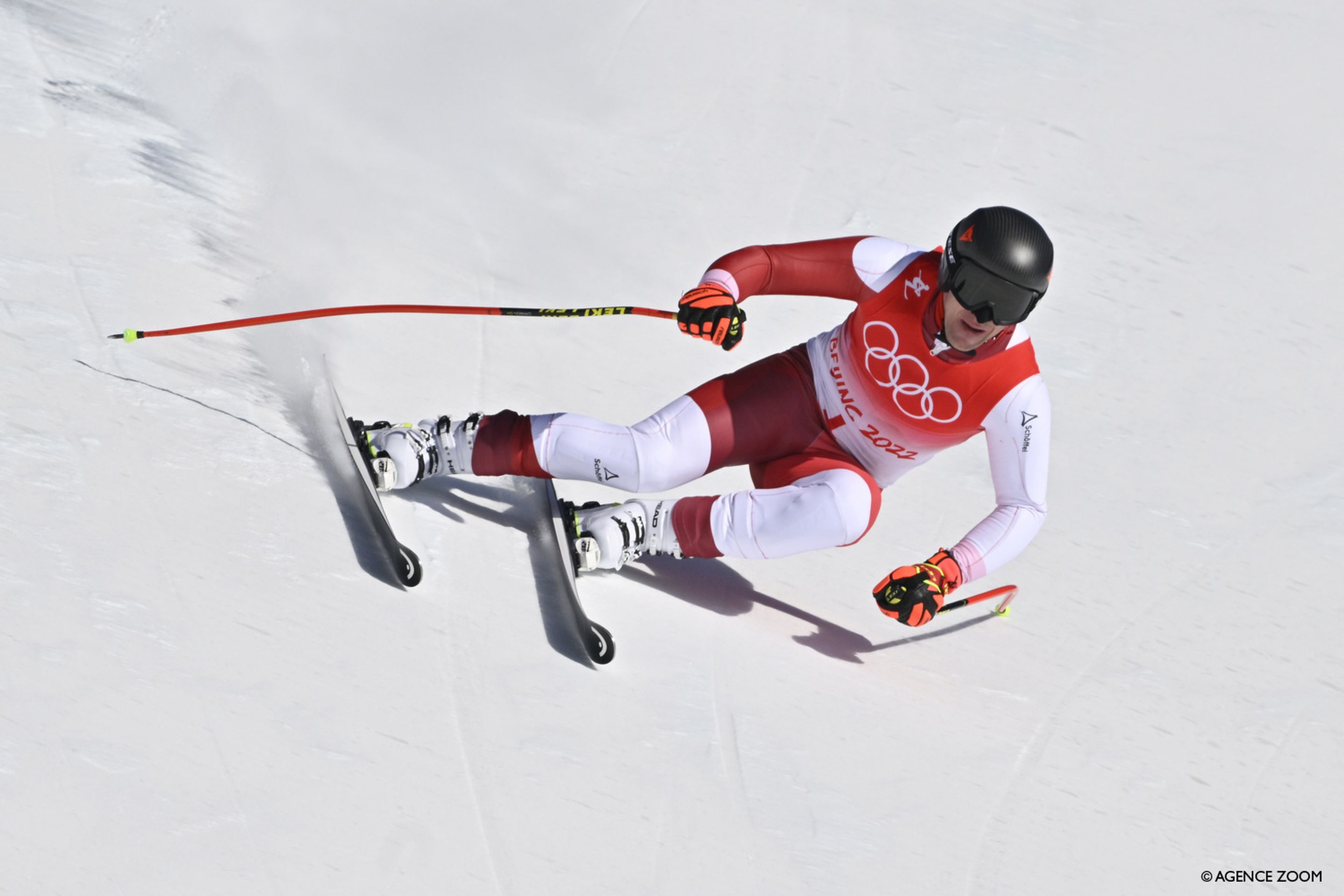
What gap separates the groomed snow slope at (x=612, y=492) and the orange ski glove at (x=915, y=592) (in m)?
0.41

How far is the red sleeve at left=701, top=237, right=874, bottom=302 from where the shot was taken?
144 inches

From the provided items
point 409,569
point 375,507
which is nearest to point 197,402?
point 375,507

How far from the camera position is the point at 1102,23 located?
24.9 ft

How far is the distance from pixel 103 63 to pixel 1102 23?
518cm

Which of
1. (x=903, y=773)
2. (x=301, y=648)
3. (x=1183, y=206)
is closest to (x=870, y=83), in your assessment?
(x=1183, y=206)

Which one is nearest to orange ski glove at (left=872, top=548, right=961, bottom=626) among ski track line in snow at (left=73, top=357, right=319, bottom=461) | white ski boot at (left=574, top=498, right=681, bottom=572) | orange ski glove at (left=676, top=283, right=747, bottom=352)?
white ski boot at (left=574, top=498, right=681, bottom=572)

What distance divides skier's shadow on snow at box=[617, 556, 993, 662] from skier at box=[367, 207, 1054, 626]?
0.22 m

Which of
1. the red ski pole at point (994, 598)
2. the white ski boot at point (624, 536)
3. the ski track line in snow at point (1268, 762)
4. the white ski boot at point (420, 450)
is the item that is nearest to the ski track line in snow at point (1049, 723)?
the red ski pole at point (994, 598)

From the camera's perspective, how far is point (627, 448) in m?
3.63

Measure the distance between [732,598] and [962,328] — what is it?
3.80ft

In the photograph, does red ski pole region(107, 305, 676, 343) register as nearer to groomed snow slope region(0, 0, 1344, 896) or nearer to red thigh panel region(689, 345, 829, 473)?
groomed snow slope region(0, 0, 1344, 896)

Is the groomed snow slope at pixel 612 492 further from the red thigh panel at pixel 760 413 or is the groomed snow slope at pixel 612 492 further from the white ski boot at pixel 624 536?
the red thigh panel at pixel 760 413

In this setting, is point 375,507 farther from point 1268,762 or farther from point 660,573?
point 1268,762

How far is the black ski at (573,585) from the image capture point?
11.3ft
